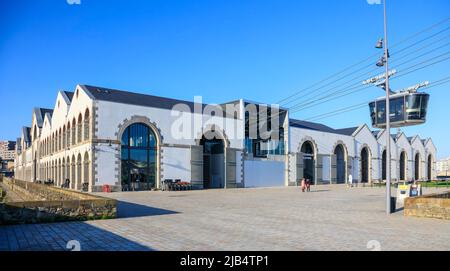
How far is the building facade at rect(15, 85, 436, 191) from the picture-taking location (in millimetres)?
32562

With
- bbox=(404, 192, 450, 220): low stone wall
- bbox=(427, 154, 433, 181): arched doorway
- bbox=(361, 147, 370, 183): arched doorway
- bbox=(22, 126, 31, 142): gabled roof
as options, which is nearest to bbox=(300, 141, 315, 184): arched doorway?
bbox=(361, 147, 370, 183): arched doorway

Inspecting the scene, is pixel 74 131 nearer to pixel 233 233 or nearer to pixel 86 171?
pixel 86 171

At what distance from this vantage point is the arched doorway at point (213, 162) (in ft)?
133

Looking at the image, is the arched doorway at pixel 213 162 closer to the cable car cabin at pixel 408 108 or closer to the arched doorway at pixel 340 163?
the cable car cabin at pixel 408 108

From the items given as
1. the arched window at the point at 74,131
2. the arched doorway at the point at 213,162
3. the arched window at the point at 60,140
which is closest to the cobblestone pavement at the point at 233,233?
the arched doorway at the point at 213,162

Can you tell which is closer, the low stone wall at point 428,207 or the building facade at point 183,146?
the low stone wall at point 428,207

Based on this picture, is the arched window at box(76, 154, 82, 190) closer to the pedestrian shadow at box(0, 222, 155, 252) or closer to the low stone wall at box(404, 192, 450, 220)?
the pedestrian shadow at box(0, 222, 155, 252)

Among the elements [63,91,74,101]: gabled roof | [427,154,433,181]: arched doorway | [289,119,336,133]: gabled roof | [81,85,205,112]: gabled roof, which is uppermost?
[63,91,74,101]: gabled roof

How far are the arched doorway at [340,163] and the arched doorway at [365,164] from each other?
19.9 ft

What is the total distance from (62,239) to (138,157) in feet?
83.8

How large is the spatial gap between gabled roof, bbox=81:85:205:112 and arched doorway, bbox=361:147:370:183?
110 feet

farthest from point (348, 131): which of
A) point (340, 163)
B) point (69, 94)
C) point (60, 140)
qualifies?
point (60, 140)
